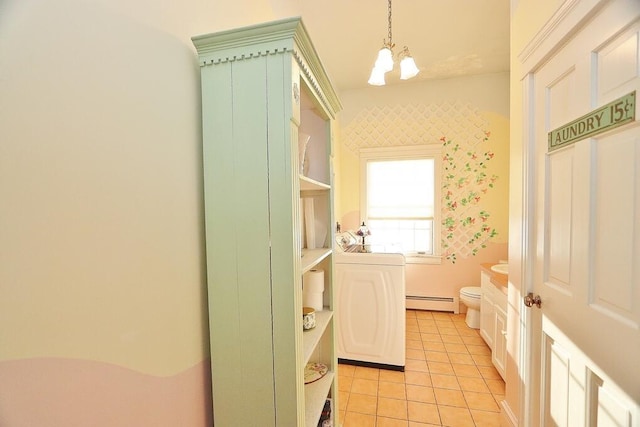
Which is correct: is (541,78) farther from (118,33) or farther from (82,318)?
(82,318)

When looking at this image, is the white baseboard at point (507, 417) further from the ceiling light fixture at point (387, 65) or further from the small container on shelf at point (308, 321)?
the ceiling light fixture at point (387, 65)

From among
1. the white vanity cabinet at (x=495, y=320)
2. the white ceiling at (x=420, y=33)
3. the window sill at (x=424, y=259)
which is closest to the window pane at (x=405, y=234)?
the window sill at (x=424, y=259)

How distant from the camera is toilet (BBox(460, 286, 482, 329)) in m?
2.96

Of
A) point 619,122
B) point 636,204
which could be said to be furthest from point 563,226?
point 619,122

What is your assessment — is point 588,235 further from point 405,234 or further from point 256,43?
point 405,234

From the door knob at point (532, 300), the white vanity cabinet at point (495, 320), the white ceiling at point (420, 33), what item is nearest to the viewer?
the door knob at point (532, 300)

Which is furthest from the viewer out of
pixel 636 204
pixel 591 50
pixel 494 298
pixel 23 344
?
pixel 494 298

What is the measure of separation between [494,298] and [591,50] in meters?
1.91

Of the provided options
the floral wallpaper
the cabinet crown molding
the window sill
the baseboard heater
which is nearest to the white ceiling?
the floral wallpaper

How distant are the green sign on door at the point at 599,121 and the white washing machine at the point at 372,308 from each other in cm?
134

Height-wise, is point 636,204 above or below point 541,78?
below

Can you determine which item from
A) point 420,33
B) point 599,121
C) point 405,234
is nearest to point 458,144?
point 405,234

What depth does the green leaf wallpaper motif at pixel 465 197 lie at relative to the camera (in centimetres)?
342

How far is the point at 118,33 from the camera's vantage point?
690 millimetres
